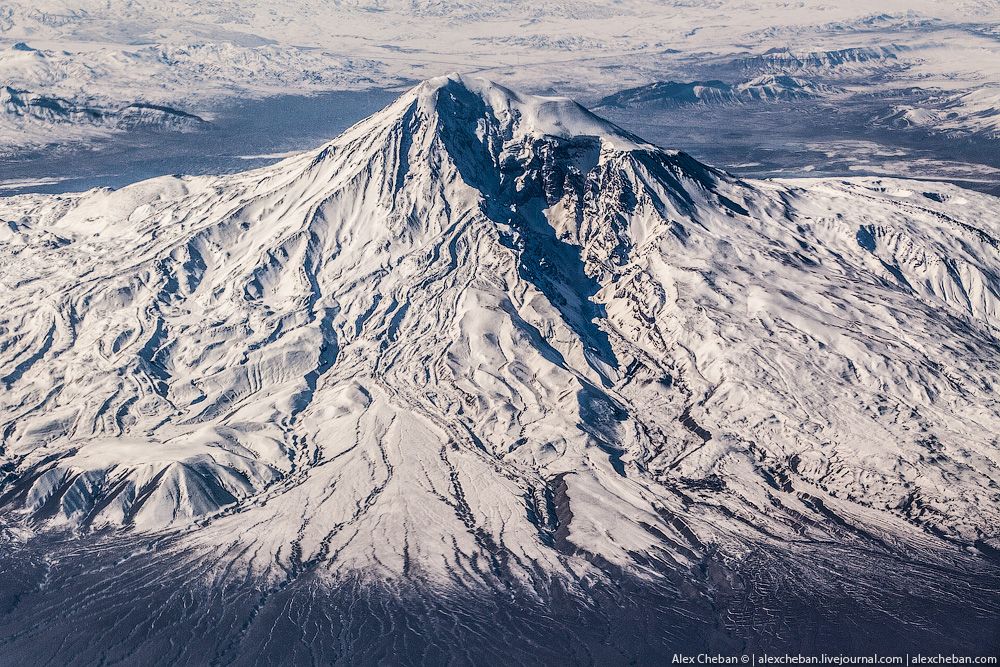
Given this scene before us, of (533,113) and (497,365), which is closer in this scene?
(497,365)

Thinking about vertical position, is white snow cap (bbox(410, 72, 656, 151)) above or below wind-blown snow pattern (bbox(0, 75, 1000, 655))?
above

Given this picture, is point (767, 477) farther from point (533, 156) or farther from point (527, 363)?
point (533, 156)

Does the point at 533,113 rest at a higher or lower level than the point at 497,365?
higher

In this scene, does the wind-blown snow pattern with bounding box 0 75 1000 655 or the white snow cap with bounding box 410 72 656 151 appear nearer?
the wind-blown snow pattern with bounding box 0 75 1000 655

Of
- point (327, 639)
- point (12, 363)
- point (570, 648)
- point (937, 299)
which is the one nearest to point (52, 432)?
point (12, 363)
